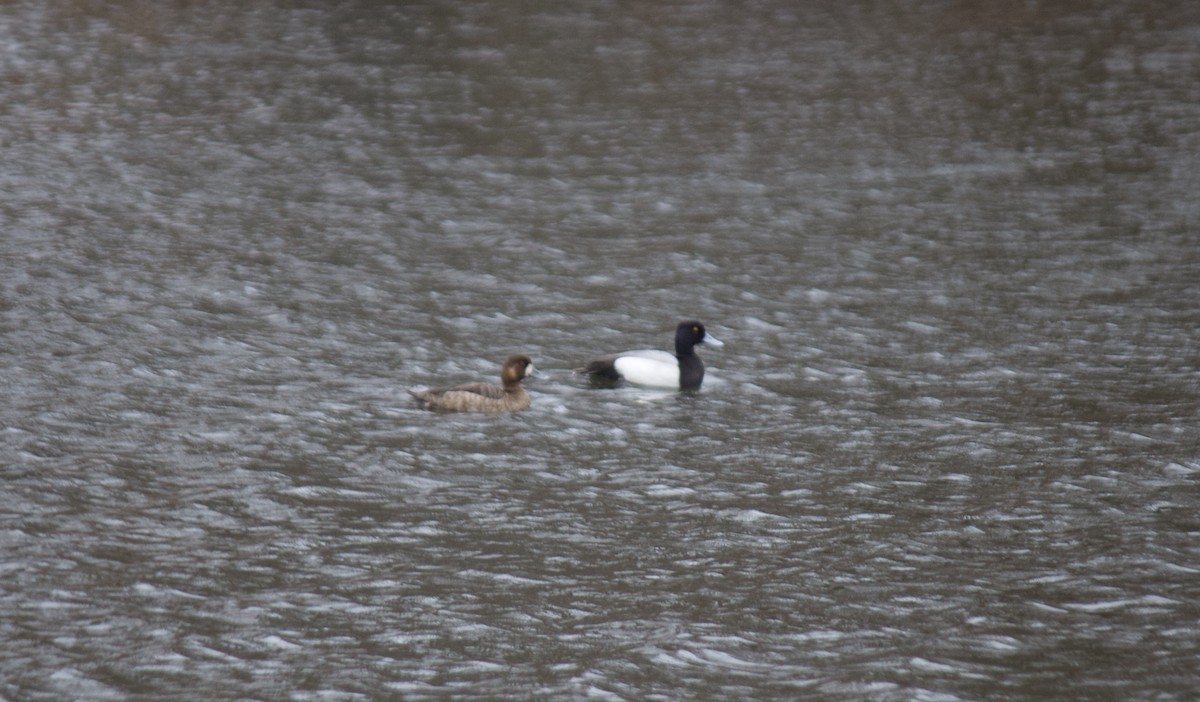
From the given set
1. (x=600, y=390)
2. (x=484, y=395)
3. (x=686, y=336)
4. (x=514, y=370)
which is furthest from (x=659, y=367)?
(x=484, y=395)

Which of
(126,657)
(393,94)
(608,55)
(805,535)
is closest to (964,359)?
(805,535)

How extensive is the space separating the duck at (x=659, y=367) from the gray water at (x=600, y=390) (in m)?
0.36

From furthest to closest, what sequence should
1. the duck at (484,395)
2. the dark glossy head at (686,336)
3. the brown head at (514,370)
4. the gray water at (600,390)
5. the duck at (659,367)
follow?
1. the dark glossy head at (686,336)
2. the duck at (659,367)
3. the brown head at (514,370)
4. the duck at (484,395)
5. the gray water at (600,390)

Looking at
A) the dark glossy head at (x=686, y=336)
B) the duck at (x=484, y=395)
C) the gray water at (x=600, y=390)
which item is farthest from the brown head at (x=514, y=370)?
the dark glossy head at (x=686, y=336)

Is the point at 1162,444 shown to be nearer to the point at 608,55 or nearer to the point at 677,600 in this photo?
the point at 677,600

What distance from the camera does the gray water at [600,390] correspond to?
11.4m

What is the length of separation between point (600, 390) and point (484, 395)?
1.79 m

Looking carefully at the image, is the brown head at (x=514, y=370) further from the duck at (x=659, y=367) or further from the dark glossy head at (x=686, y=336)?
the dark glossy head at (x=686, y=336)

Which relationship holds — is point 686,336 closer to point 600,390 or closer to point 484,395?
point 600,390

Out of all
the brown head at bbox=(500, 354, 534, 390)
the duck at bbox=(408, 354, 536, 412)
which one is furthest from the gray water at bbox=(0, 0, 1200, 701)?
the brown head at bbox=(500, 354, 534, 390)

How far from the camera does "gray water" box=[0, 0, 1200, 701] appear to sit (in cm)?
1140

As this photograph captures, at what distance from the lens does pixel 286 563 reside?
12734 millimetres

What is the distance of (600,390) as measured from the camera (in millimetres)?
18125

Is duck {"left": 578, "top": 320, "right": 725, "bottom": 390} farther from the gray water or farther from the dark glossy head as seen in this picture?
the gray water
